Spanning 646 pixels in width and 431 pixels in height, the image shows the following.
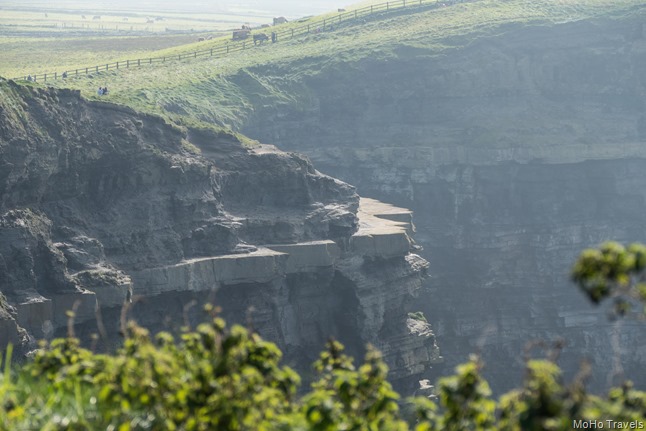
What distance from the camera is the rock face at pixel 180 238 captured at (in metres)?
57.1

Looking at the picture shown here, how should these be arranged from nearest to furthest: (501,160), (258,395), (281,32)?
1. (258,395)
2. (501,160)
3. (281,32)

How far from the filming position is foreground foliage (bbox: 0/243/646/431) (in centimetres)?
1867

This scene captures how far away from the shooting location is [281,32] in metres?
131

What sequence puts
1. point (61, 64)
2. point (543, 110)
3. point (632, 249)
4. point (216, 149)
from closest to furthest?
point (632, 249), point (216, 149), point (543, 110), point (61, 64)

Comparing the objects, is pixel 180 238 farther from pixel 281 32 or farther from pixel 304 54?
pixel 281 32

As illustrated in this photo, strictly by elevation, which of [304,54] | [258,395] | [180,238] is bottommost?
[180,238]

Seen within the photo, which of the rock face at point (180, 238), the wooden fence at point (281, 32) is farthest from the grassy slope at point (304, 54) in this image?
the rock face at point (180, 238)

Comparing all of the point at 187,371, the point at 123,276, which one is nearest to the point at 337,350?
the point at 187,371

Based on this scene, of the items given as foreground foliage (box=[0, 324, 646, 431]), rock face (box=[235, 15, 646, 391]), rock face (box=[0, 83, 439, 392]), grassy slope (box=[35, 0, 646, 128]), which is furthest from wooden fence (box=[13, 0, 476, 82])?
foreground foliage (box=[0, 324, 646, 431])

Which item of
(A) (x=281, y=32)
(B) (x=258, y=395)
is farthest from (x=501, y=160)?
(B) (x=258, y=395)

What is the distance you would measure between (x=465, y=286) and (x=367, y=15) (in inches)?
1790

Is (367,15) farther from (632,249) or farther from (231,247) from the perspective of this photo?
(632,249)

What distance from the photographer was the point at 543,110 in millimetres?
106500

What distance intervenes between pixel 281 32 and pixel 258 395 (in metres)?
112
